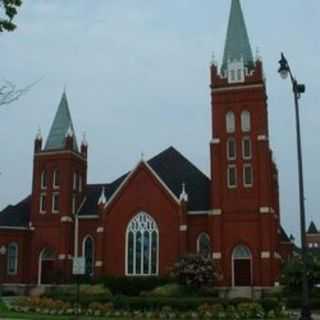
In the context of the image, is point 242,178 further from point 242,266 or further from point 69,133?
point 69,133

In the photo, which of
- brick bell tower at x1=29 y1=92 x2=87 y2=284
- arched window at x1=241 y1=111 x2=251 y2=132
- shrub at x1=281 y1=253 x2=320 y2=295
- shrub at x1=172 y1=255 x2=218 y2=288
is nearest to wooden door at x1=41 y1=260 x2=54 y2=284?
brick bell tower at x1=29 y1=92 x2=87 y2=284

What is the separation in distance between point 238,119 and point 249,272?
43.8 ft

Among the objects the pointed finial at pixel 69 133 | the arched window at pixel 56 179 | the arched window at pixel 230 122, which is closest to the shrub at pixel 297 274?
the arched window at pixel 230 122

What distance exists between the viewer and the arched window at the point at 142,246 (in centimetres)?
5497

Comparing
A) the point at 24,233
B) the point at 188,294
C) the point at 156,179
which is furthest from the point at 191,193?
the point at 24,233

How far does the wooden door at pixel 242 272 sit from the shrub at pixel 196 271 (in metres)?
2.67

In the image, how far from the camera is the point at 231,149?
2131 inches

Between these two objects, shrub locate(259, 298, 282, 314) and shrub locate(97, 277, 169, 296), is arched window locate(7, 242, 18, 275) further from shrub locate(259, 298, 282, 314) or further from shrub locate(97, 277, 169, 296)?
shrub locate(259, 298, 282, 314)

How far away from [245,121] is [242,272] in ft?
43.1

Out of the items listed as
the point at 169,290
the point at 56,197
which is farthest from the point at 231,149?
the point at 56,197

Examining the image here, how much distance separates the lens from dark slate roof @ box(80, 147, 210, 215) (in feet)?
184

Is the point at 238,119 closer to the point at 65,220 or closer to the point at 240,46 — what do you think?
the point at 240,46

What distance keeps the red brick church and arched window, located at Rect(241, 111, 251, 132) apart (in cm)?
9

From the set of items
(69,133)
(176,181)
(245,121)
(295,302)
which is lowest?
(295,302)
